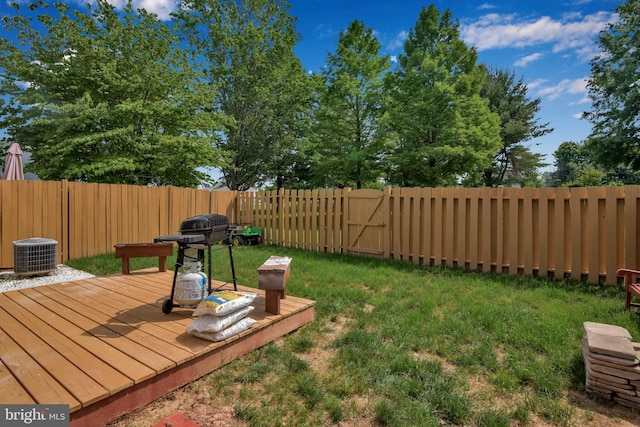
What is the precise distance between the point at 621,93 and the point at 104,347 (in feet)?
57.8

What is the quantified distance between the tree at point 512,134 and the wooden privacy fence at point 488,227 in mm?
16186

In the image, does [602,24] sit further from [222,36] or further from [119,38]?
[119,38]

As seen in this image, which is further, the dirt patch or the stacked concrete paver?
the stacked concrete paver

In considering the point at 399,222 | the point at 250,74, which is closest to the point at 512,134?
the point at 250,74

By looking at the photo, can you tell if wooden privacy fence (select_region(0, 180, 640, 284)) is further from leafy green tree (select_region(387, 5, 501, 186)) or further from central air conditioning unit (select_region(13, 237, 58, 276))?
leafy green tree (select_region(387, 5, 501, 186))

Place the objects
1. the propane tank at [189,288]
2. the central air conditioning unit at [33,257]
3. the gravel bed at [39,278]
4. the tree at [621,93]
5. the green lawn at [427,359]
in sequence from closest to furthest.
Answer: the green lawn at [427,359] < the propane tank at [189,288] < the gravel bed at [39,278] < the central air conditioning unit at [33,257] < the tree at [621,93]

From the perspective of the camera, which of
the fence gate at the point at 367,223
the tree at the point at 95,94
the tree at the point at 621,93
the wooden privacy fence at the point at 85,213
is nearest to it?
the wooden privacy fence at the point at 85,213

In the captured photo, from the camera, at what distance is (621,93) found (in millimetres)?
12133

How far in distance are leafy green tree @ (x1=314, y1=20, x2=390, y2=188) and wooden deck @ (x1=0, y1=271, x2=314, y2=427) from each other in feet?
37.4

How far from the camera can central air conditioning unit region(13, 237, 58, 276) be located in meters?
4.95

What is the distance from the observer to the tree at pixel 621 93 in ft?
39.1

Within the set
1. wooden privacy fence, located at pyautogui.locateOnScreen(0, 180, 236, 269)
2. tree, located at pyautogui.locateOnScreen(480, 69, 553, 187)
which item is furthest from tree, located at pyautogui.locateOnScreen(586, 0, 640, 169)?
wooden privacy fence, located at pyautogui.locateOnScreen(0, 180, 236, 269)

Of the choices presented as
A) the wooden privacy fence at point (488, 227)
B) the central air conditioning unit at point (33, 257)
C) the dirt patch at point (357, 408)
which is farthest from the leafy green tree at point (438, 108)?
the central air conditioning unit at point (33, 257)

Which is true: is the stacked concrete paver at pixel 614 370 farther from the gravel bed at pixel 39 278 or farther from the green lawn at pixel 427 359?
the gravel bed at pixel 39 278
